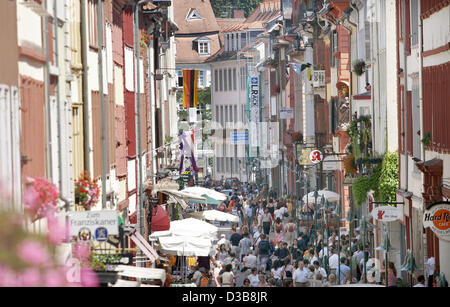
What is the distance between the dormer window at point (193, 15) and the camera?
11825 cm

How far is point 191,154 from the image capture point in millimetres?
54531

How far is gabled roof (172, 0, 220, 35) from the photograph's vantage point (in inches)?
4621

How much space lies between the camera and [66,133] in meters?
21.4

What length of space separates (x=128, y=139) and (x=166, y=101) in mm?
21829

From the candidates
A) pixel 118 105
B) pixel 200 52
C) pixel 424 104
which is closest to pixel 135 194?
pixel 118 105

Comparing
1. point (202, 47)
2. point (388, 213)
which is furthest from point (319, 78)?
point (202, 47)

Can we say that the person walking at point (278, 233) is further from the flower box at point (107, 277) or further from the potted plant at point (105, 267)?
the flower box at point (107, 277)

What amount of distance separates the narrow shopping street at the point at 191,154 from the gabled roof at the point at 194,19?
146ft

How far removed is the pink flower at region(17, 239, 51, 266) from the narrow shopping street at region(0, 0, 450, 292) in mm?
16

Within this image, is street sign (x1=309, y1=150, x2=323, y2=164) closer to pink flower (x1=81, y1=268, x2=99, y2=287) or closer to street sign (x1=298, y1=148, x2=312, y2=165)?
street sign (x1=298, y1=148, x2=312, y2=165)

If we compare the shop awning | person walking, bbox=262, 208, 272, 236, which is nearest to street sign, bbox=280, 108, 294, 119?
person walking, bbox=262, 208, 272, 236

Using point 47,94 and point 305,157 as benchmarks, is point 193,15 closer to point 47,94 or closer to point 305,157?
point 305,157

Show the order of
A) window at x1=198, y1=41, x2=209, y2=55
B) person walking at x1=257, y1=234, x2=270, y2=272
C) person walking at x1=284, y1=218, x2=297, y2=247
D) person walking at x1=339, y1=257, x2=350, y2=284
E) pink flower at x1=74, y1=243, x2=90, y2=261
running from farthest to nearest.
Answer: window at x1=198, y1=41, x2=209, y2=55 → person walking at x1=284, y1=218, x2=297, y2=247 → person walking at x1=257, y1=234, x2=270, y2=272 → person walking at x1=339, y1=257, x2=350, y2=284 → pink flower at x1=74, y1=243, x2=90, y2=261

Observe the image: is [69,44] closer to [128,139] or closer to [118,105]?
[118,105]
